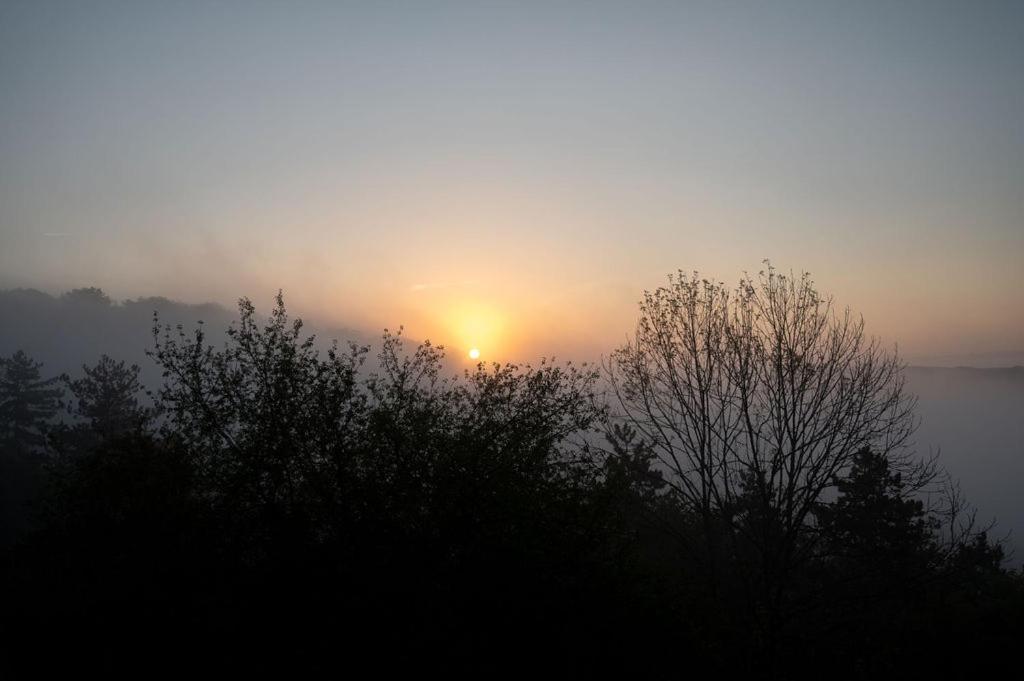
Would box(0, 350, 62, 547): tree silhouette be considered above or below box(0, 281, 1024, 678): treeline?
above

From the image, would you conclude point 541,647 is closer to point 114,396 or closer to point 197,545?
point 197,545

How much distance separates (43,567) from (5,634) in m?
1.51

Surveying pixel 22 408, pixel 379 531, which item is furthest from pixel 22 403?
pixel 379 531

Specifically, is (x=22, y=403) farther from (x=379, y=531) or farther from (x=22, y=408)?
(x=379, y=531)

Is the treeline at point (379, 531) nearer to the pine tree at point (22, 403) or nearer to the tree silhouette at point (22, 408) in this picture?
the tree silhouette at point (22, 408)

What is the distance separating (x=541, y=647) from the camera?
33.8ft

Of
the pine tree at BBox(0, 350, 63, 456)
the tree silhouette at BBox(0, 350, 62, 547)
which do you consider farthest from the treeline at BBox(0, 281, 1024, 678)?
the pine tree at BBox(0, 350, 63, 456)

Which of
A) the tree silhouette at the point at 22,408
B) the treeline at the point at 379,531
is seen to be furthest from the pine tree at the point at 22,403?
the treeline at the point at 379,531

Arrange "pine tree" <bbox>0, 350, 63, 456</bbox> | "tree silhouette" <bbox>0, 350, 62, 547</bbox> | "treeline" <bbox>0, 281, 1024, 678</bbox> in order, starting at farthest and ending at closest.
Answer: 1. "pine tree" <bbox>0, 350, 63, 456</bbox>
2. "tree silhouette" <bbox>0, 350, 62, 547</bbox>
3. "treeline" <bbox>0, 281, 1024, 678</bbox>

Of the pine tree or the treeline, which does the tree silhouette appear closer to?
the pine tree

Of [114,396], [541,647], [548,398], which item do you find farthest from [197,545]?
[114,396]

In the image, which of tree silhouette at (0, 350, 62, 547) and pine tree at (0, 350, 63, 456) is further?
pine tree at (0, 350, 63, 456)

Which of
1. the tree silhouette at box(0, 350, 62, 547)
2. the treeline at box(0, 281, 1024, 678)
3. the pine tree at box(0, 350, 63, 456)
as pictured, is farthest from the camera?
the pine tree at box(0, 350, 63, 456)

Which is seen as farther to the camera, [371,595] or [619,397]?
[619,397]
